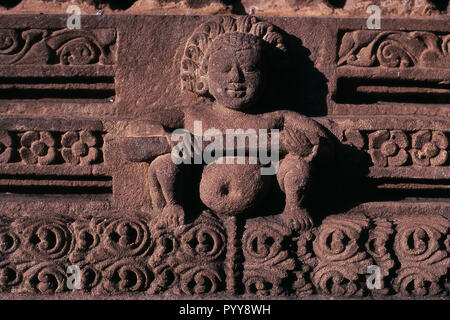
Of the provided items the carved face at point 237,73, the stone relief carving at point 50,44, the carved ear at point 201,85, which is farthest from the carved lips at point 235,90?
the stone relief carving at point 50,44

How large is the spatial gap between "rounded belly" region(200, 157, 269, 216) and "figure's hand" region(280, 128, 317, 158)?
166 mm

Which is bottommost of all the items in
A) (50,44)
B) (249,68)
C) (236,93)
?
(236,93)

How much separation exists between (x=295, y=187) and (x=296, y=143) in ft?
0.67

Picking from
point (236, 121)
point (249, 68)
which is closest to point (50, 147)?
point (236, 121)

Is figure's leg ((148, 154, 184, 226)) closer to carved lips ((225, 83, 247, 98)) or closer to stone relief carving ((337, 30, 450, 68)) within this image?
carved lips ((225, 83, 247, 98))

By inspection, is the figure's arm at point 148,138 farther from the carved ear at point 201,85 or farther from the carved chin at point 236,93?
the carved chin at point 236,93

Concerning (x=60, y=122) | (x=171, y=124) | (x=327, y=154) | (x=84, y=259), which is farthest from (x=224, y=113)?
(x=84, y=259)

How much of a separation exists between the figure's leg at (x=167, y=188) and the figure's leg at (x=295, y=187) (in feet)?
1.59

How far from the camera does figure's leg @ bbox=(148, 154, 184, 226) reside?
2.59 metres

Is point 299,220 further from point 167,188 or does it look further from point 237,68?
point 237,68

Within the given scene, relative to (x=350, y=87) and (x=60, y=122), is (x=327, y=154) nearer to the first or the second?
(x=350, y=87)

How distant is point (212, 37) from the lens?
268cm

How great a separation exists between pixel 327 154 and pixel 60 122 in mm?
1302

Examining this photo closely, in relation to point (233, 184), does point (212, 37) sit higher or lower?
higher
